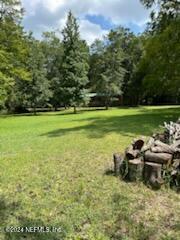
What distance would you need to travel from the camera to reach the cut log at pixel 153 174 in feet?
16.8

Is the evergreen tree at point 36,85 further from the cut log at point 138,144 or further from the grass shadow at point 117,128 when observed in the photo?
the cut log at point 138,144

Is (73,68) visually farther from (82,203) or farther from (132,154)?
(82,203)

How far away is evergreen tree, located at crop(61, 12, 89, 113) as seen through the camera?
30.6m

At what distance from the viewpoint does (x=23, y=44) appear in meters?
24.1

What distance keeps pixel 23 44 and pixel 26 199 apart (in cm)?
2102

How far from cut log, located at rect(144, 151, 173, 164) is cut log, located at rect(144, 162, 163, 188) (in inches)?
4.7

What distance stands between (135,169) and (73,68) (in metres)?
26.3

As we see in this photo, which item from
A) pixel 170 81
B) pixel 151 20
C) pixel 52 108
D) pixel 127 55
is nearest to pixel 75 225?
pixel 151 20

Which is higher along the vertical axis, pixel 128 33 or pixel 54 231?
pixel 128 33

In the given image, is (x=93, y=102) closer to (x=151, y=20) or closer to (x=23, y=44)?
(x=23, y=44)

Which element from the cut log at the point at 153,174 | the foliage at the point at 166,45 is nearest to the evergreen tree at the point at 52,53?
the foliage at the point at 166,45

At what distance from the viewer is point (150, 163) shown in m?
5.32

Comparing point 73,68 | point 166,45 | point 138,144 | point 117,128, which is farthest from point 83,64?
point 138,144

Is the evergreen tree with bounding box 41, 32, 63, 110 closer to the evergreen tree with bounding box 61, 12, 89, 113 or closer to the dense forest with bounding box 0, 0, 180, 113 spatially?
the dense forest with bounding box 0, 0, 180, 113
